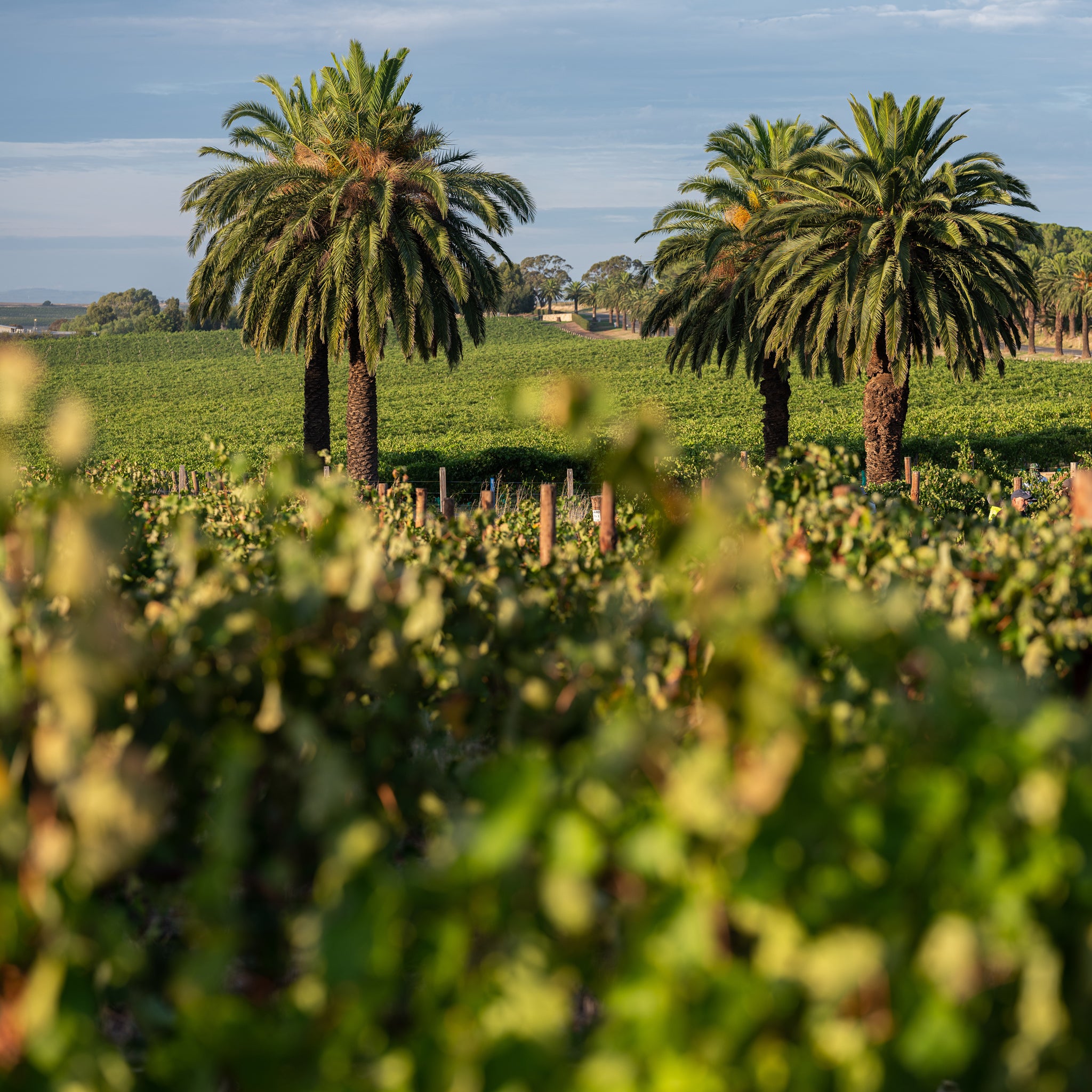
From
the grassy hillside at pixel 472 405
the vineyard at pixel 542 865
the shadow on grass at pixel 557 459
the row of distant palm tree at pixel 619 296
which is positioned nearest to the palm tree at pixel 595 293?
the row of distant palm tree at pixel 619 296

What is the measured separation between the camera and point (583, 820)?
4.02ft

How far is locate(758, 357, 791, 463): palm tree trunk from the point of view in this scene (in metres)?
19.5

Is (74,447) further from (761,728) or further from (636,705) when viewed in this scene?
(761,728)

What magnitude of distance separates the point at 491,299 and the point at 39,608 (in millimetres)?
16698

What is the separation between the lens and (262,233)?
17266 millimetres

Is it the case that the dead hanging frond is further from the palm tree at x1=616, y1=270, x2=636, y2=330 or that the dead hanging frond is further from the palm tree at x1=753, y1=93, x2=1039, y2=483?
the palm tree at x1=616, y1=270, x2=636, y2=330

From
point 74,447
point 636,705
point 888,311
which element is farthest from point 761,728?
point 888,311

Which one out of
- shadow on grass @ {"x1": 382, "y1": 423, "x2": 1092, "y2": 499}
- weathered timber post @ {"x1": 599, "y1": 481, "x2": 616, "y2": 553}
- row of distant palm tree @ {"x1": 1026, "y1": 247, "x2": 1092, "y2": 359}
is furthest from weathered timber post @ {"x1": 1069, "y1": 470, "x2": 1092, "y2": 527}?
row of distant palm tree @ {"x1": 1026, "y1": 247, "x2": 1092, "y2": 359}

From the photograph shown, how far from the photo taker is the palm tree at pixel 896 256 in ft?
50.3

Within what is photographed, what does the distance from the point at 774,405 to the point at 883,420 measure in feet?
10.7

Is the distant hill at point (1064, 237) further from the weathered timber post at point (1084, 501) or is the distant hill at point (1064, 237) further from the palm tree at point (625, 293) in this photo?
the weathered timber post at point (1084, 501)

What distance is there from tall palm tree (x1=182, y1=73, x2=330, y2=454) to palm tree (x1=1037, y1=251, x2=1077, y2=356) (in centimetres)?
5523

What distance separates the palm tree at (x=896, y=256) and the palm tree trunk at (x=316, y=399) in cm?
750

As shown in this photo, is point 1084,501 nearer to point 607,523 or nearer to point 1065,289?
point 607,523
